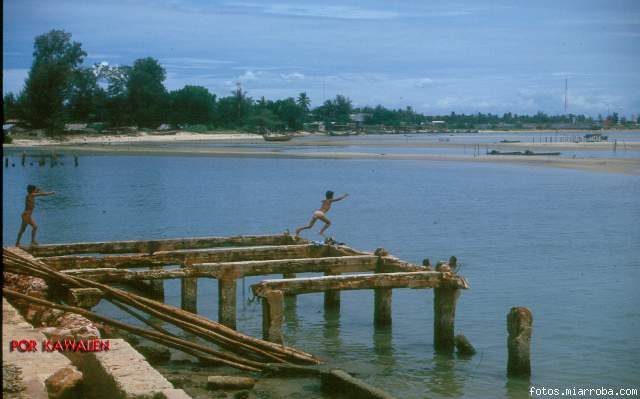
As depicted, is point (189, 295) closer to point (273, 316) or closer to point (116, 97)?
point (273, 316)

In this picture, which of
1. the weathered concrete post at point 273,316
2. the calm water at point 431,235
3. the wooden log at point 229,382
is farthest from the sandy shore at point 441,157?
the wooden log at point 229,382

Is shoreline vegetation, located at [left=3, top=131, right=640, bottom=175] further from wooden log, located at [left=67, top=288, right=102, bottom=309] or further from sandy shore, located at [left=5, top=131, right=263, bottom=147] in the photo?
wooden log, located at [left=67, top=288, right=102, bottom=309]

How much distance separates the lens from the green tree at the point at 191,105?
12506 centimetres

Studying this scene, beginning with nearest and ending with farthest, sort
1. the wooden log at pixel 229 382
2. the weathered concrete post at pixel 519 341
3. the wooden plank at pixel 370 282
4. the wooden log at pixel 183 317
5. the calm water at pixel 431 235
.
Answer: the wooden log at pixel 229 382
the wooden log at pixel 183 317
the weathered concrete post at pixel 519 341
the wooden plank at pixel 370 282
the calm water at pixel 431 235

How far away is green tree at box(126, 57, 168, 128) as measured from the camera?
116m

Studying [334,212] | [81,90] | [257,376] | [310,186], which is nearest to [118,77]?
[81,90]

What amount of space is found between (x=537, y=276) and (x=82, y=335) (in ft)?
46.8

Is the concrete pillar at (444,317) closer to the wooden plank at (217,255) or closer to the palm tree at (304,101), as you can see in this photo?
the wooden plank at (217,255)

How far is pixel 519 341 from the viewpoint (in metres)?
11.6

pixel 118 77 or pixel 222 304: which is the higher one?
pixel 118 77

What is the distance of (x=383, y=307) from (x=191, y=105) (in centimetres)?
11574

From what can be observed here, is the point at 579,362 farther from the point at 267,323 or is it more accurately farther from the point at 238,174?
the point at 238,174

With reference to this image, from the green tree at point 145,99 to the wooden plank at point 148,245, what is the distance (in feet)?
335

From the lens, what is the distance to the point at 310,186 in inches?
1939
